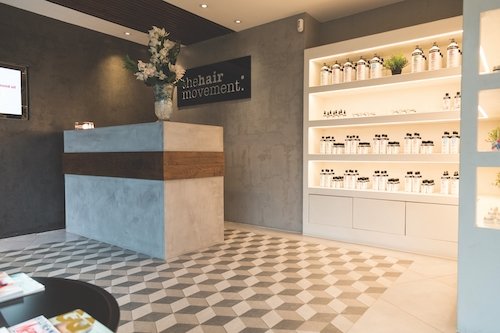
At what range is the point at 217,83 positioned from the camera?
19.3ft

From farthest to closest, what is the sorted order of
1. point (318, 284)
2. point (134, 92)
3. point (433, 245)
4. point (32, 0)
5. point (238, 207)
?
1. point (134, 92)
2. point (238, 207)
3. point (32, 0)
4. point (433, 245)
5. point (318, 284)

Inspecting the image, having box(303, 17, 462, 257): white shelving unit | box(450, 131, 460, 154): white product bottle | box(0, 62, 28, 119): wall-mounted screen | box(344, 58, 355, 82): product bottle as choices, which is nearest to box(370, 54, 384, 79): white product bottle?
box(303, 17, 462, 257): white shelving unit

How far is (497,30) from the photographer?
2244 millimetres

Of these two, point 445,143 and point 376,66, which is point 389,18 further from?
point 445,143

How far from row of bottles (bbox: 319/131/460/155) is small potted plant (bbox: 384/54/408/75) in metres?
0.79

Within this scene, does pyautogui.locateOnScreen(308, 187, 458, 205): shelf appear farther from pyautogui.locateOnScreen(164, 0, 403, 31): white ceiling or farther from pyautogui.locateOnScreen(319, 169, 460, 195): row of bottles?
pyautogui.locateOnScreen(164, 0, 403, 31): white ceiling

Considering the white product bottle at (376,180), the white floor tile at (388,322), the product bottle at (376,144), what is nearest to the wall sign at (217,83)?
the product bottle at (376,144)

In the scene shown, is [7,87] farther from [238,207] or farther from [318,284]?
[318,284]

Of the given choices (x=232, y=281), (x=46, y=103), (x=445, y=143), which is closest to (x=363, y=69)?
(x=445, y=143)

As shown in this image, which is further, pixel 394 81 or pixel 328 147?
pixel 328 147

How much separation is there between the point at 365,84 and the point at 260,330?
3261mm

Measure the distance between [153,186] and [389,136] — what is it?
9.98ft

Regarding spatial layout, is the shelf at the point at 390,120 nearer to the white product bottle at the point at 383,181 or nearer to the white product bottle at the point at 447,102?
the white product bottle at the point at 447,102

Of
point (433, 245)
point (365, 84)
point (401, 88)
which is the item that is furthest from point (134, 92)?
point (433, 245)
